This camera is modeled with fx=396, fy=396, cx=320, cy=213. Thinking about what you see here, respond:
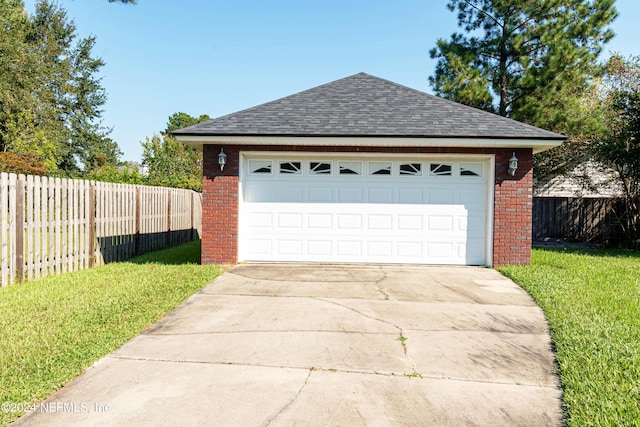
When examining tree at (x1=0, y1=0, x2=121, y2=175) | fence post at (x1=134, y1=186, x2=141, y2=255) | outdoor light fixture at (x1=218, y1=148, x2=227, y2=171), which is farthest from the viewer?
tree at (x1=0, y1=0, x2=121, y2=175)

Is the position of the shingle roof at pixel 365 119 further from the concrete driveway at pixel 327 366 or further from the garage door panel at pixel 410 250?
the concrete driveway at pixel 327 366

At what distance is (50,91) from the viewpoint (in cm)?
3028

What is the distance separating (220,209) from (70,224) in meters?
2.84

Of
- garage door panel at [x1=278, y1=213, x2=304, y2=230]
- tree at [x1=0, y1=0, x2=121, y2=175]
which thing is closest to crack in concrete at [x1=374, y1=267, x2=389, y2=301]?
garage door panel at [x1=278, y1=213, x2=304, y2=230]

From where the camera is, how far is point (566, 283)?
6973mm

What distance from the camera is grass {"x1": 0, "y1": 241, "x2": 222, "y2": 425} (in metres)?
3.38

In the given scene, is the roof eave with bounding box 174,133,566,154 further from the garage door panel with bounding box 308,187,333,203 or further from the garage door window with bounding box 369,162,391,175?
the garage door panel with bounding box 308,187,333,203

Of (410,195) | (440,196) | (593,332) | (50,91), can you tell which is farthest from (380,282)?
(50,91)

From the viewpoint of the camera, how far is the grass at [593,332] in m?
2.97

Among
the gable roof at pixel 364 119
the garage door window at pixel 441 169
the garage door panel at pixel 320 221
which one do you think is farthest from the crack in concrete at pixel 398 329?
the garage door window at pixel 441 169

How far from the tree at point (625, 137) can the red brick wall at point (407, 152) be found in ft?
19.5

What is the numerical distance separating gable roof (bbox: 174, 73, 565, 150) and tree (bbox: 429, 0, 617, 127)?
6.29 m

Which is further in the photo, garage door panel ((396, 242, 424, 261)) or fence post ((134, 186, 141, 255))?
fence post ((134, 186, 141, 255))

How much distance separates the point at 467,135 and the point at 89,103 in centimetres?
3587
